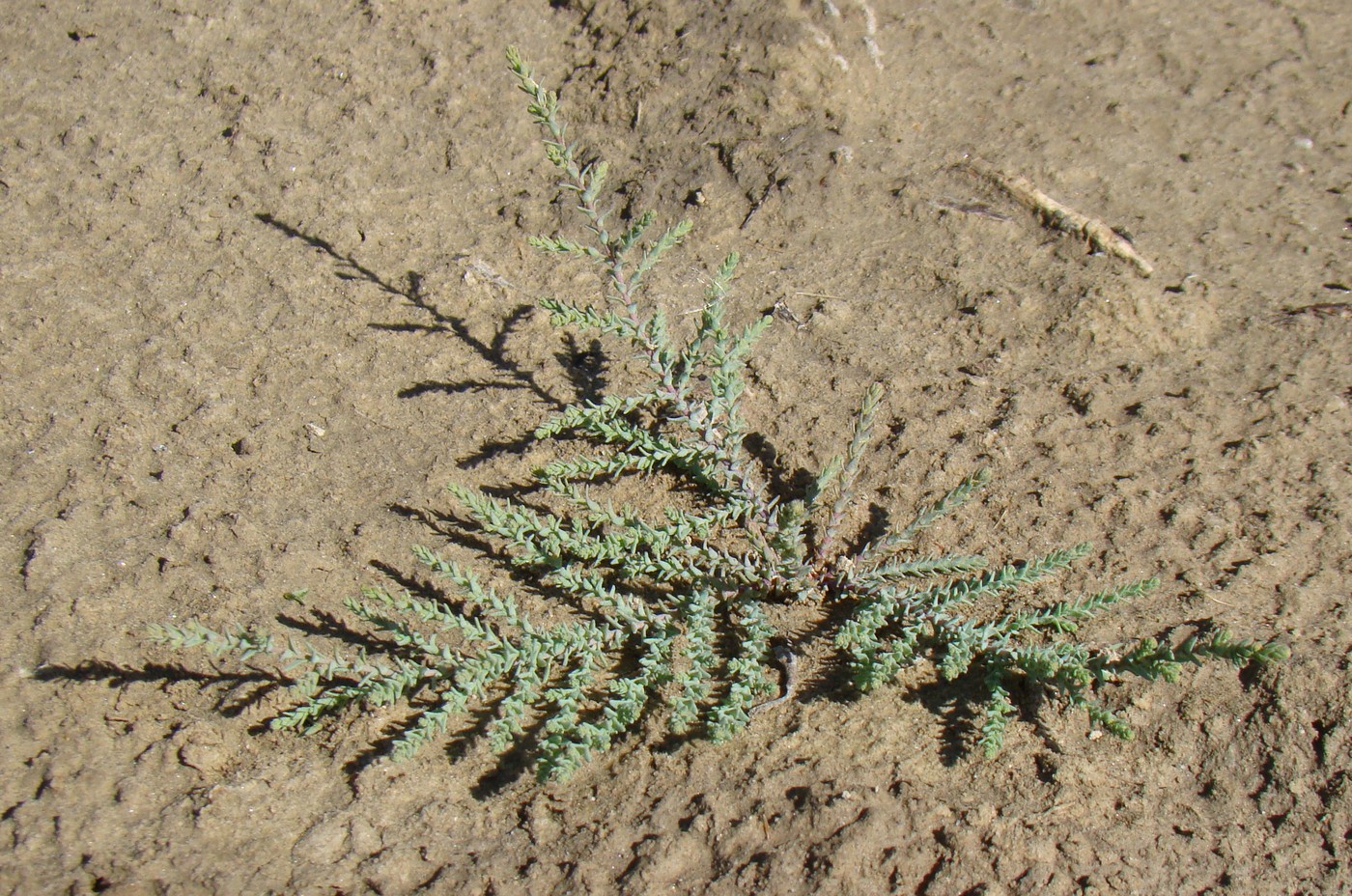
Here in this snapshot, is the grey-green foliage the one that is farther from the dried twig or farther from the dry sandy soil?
the dried twig

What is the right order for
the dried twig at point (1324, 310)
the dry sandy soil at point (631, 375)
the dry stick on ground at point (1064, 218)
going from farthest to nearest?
the dry stick on ground at point (1064, 218), the dried twig at point (1324, 310), the dry sandy soil at point (631, 375)

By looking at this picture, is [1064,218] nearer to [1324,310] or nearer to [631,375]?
[1324,310]

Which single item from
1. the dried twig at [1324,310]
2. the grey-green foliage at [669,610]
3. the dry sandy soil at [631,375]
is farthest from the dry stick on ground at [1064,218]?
the grey-green foliage at [669,610]

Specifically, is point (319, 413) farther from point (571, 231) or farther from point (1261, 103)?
point (1261, 103)

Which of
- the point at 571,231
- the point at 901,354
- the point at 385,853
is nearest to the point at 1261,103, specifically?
the point at 901,354

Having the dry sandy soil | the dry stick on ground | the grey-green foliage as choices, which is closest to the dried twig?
the dry sandy soil

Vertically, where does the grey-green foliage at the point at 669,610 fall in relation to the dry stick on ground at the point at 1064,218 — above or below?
below

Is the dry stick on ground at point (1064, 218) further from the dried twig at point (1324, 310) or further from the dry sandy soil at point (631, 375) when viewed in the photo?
the dried twig at point (1324, 310)
